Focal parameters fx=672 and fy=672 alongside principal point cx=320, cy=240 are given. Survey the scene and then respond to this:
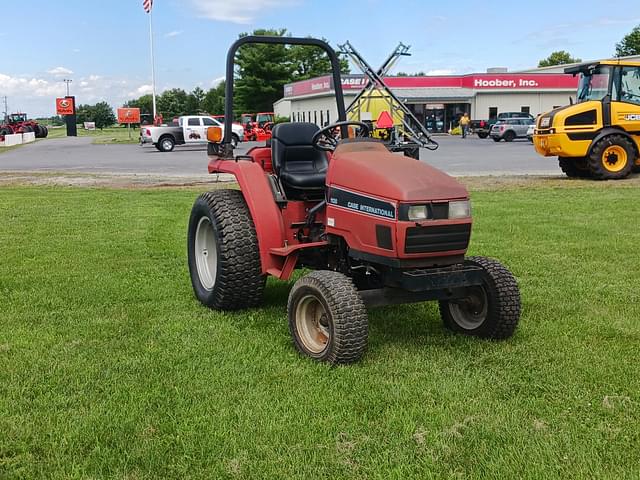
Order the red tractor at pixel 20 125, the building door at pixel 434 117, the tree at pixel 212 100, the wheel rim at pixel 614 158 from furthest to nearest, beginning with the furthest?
the tree at pixel 212 100 < the red tractor at pixel 20 125 < the building door at pixel 434 117 < the wheel rim at pixel 614 158

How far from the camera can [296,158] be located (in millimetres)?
5238

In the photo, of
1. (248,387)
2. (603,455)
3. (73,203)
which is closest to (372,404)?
(248,387)

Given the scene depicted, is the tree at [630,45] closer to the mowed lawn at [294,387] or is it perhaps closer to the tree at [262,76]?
the tree at [262,76]

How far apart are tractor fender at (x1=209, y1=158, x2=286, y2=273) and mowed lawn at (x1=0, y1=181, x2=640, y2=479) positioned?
51cm

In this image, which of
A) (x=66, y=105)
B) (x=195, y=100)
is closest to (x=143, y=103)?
(x=195, y=100)

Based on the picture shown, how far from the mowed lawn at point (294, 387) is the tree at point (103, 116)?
132 metres

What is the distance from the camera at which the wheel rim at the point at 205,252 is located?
18.9 feet

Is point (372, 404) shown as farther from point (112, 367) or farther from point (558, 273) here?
point (558, 273)

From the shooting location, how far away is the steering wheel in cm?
467

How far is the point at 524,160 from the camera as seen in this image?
21984mm

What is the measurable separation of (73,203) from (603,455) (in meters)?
10.5

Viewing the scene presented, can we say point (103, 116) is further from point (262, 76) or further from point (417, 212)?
point (417, 212)

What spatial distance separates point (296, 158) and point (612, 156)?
37.4 ft

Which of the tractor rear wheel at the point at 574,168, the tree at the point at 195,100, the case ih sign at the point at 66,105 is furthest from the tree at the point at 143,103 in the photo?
the tractor rear wheel at the point at 574,168
